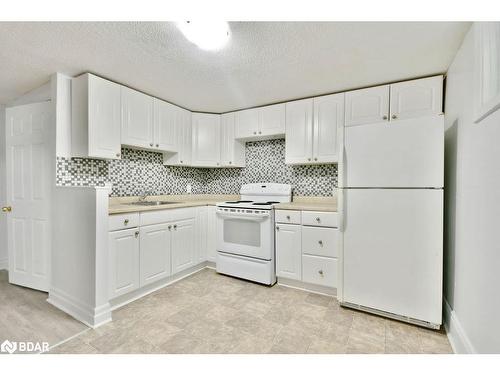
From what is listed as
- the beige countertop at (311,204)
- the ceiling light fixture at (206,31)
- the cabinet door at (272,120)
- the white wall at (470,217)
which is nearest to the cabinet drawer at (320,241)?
the beige countertop at (311,204)

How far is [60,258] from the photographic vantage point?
2148 mm

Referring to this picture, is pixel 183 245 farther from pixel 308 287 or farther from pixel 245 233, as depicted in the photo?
pixel 308 287

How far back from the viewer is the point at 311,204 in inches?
111

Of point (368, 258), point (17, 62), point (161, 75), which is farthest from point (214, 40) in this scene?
point (368, 258)

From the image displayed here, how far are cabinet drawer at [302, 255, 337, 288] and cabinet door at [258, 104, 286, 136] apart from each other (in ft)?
5.23

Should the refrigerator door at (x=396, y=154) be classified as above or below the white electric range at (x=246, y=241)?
above

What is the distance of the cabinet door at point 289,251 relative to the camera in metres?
2.46

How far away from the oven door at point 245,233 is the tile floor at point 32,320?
150cm

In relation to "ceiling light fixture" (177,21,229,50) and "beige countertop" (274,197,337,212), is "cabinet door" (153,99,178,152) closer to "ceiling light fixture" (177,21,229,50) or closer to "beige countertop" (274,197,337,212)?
"ceiling light fixture" (177,21,229,50)

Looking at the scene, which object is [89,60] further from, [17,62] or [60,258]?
[60,258]

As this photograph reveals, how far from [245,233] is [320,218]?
870 millimetres

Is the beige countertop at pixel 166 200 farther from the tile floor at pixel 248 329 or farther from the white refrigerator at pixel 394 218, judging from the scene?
the white refrigerator at pixel 394 218

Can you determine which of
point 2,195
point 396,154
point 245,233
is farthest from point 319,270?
point 2,195
